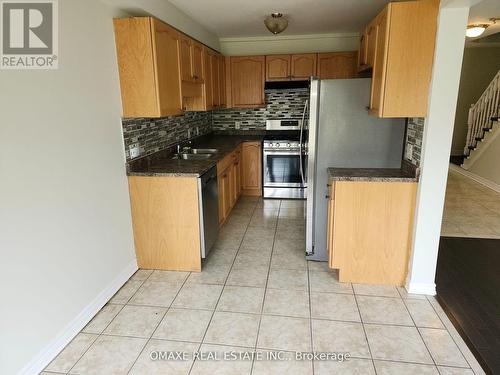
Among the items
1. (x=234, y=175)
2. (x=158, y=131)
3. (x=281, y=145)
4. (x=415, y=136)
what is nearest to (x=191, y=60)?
(x=158, y=131)

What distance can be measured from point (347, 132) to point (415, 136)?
1.72 ft

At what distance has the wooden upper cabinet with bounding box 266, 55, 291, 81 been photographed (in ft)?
15.9

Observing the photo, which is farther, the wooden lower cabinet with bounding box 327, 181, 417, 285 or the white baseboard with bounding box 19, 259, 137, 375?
the wooden lower cabinet with bounding box 327, 181, 417, 285

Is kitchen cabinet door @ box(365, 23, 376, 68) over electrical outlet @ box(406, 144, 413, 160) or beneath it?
over

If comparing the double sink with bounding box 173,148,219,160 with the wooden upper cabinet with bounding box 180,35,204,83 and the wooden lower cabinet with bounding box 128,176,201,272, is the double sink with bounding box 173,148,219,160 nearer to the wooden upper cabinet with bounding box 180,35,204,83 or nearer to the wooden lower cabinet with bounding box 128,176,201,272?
the wooden upper cabinet with bounding box 180,35,204,83

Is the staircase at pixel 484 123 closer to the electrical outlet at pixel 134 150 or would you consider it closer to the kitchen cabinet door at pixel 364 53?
the kitchen cabinet door at pixel 364 53

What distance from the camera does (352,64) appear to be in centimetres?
475

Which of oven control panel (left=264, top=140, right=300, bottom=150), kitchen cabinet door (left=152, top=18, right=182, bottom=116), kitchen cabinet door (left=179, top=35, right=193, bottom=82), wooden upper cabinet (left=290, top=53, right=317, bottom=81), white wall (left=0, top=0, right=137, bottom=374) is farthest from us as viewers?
wooden upper cabinet (left=290, top=53, right=317, bottom=81)

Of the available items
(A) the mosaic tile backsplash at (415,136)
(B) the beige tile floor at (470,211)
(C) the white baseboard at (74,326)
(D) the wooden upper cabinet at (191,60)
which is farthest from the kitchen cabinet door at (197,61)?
(B) the beige tile floor at (470,211)

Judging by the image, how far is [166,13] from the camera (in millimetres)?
2998

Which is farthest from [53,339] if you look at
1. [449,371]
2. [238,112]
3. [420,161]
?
[238,112]

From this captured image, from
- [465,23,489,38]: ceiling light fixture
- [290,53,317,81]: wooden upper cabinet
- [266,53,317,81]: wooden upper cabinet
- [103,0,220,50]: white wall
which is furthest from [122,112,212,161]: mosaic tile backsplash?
[465,23,489,38]: ceiling light fixture

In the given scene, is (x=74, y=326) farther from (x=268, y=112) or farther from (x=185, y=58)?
(x=268, y=112)

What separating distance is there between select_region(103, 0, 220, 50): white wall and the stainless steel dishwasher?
4.55ft
